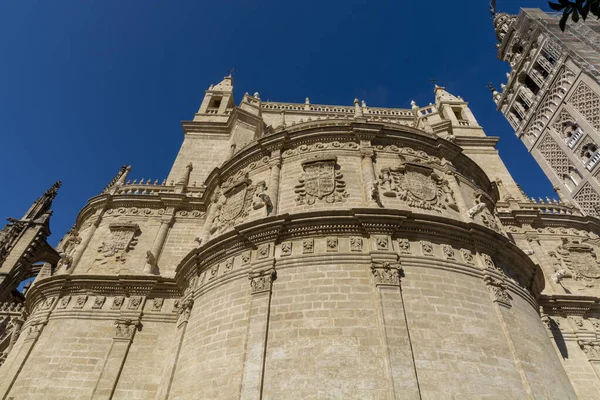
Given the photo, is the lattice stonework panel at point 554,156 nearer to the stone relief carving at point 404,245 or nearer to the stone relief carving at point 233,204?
the stone relief carving at point 404,245

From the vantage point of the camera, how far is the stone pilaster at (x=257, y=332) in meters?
7.82

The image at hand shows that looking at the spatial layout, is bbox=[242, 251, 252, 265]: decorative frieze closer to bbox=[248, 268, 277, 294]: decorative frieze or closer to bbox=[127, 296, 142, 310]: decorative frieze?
bbox=[248, 268, 277, 294]: decorative frieze

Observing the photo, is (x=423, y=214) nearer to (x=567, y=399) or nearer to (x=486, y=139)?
(x=567, y=399)

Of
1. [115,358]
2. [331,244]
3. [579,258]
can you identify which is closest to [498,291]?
[331,244]

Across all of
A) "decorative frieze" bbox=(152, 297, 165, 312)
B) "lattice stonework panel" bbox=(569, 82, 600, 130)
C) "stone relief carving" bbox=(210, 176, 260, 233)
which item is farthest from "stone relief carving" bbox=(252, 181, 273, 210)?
"lattice stonework panel" bbox=(569, 82, 600, 130)

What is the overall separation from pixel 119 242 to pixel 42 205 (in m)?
7.91

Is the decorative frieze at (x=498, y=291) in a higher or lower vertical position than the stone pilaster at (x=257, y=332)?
higher

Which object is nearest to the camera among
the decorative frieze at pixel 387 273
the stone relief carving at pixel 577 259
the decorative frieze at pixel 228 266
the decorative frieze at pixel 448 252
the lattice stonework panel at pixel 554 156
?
the decorative frieze at pixel 387 273

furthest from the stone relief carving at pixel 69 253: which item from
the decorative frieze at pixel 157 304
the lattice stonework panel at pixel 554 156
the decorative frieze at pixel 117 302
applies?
the lattice stonework panel at pixel 554 156

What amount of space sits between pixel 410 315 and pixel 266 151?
8.24 m

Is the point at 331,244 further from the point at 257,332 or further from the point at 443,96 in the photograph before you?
the point at 443,96

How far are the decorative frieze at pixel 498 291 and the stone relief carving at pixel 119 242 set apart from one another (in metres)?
13.5

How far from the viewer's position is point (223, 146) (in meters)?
22.1

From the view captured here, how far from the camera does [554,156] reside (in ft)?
98.8
